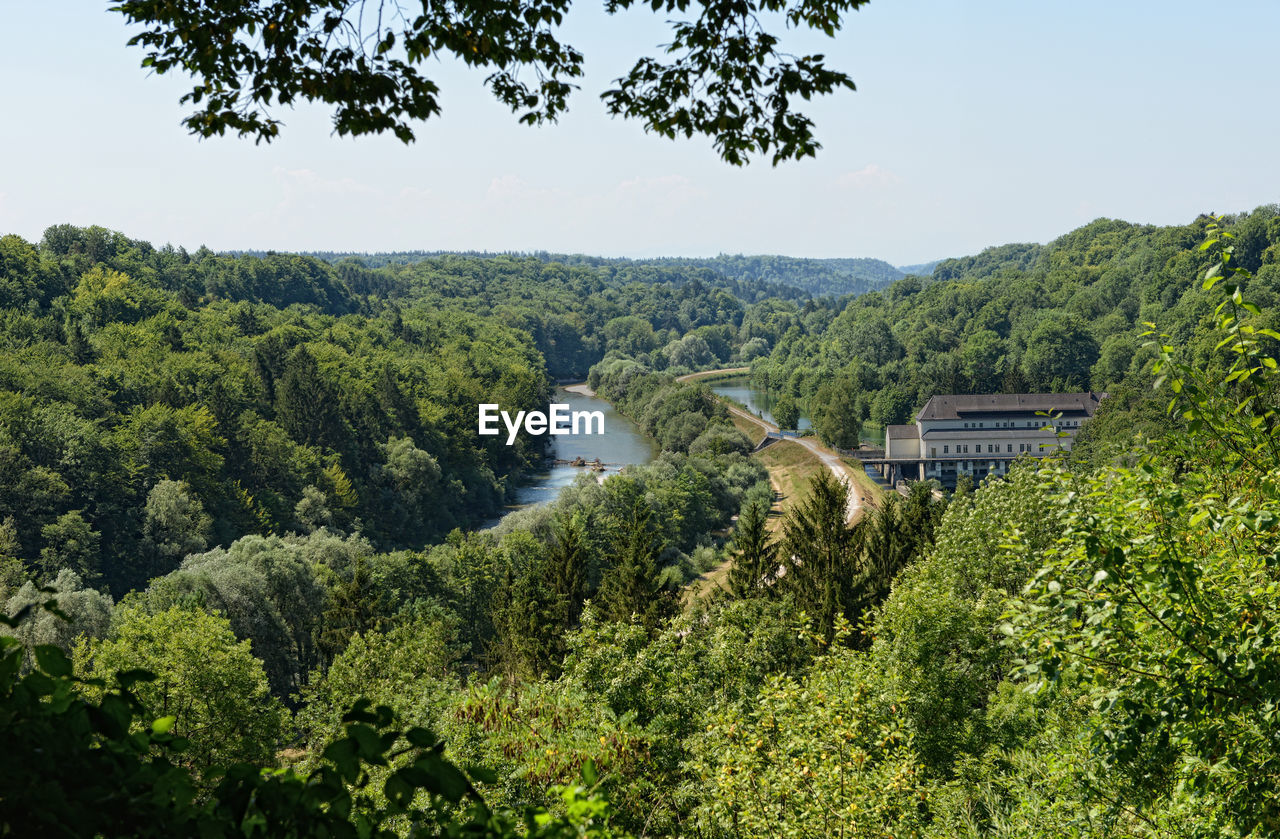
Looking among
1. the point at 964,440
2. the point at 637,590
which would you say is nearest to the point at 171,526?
the point at 637,590

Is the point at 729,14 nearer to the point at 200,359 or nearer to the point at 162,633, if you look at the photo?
the point at 162,633

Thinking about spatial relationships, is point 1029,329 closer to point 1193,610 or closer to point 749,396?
point 749,396

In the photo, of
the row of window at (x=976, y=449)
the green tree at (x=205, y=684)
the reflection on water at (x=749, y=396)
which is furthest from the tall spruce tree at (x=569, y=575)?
the reflection on water at (x=749, y=396)

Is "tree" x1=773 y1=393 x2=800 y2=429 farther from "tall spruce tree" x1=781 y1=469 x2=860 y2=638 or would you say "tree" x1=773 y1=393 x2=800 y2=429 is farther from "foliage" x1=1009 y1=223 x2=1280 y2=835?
"foliage" x1=1009 y1=223 x2=1280 y2=835

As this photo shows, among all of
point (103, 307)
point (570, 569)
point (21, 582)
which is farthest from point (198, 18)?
point (103, 307)

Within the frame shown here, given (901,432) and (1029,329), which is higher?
(1029,329)
